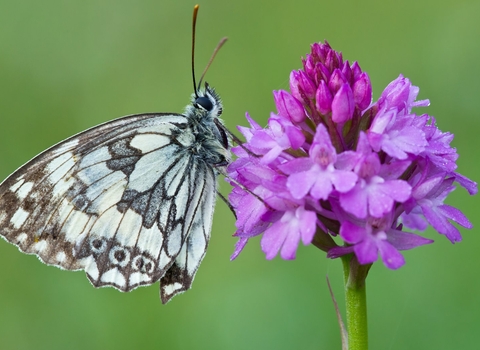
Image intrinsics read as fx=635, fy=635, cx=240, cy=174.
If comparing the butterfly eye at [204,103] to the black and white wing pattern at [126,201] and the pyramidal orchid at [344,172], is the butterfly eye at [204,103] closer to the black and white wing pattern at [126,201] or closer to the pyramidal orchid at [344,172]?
the black and white wing pattern at [126,201]

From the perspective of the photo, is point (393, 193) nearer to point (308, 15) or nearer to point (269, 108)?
point (269, 108)

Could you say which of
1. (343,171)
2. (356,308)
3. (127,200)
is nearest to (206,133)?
(127,200)

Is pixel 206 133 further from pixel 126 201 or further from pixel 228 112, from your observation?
pixel 228 112

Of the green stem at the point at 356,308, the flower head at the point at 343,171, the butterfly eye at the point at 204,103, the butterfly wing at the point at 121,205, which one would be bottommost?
the green stem at the point at 356,308

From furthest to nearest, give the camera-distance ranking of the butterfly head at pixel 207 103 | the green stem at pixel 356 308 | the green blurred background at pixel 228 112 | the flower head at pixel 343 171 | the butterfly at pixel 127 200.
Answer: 1. the green blurred background at pixel 228 112
2. the butterfly head at pixel 207 103
3. the butterfly at pixel 127 200
4. the green stem at pixel 356 308
5. the flower head at pixel 343 171

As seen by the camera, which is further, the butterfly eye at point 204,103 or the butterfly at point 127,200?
the butterfly eye at point 204,103

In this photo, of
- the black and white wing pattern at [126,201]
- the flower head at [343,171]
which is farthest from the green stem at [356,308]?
the black and white wing pattern at [126,201]

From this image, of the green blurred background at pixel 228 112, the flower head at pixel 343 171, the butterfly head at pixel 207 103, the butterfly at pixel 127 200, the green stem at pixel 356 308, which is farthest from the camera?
the green blurred background at pixel 228 112

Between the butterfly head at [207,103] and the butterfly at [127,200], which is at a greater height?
the butterfly head at [207,103]

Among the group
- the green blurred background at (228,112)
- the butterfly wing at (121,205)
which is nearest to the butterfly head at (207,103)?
the butterfly wing at (121,205)
